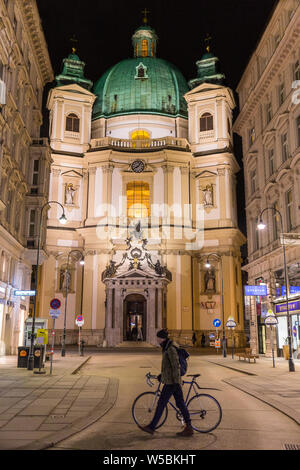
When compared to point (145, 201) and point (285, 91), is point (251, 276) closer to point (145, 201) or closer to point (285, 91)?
point (285, 91)

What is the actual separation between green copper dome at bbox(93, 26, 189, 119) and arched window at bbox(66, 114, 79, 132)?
13.9 ft

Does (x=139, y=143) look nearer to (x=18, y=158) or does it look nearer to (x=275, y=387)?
(x=18, y=158)

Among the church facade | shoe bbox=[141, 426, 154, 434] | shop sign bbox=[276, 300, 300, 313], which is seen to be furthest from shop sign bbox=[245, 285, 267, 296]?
shoe bbox=[141, 426, 154, 434]

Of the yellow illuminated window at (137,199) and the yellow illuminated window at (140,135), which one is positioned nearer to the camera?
the yellow illuminated window at (137,199)

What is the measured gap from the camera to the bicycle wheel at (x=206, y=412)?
931cm

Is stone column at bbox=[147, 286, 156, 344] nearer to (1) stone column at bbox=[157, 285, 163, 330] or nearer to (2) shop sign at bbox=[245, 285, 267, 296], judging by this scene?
(1) stone column at bbox=[157, 285, 163, 330]

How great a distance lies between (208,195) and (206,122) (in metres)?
10.3

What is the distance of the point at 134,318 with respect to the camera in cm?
5369

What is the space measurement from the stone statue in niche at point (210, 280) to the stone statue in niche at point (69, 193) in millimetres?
18629

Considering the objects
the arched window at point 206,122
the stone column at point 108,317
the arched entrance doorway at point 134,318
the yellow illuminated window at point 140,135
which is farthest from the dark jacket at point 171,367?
the yellow illuminated window at point 140,135

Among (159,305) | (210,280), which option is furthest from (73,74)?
(159,305)

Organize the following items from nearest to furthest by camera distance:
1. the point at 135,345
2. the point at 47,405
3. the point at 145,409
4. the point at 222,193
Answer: the point at 145,409 < the point at 47,405 < the point at 135,345 < the point at 222,193

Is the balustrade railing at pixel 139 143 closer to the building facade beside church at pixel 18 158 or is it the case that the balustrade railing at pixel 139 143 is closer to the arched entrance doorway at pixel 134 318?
the building facade beside church at pixel 18 158

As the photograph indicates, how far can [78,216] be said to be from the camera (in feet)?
189
